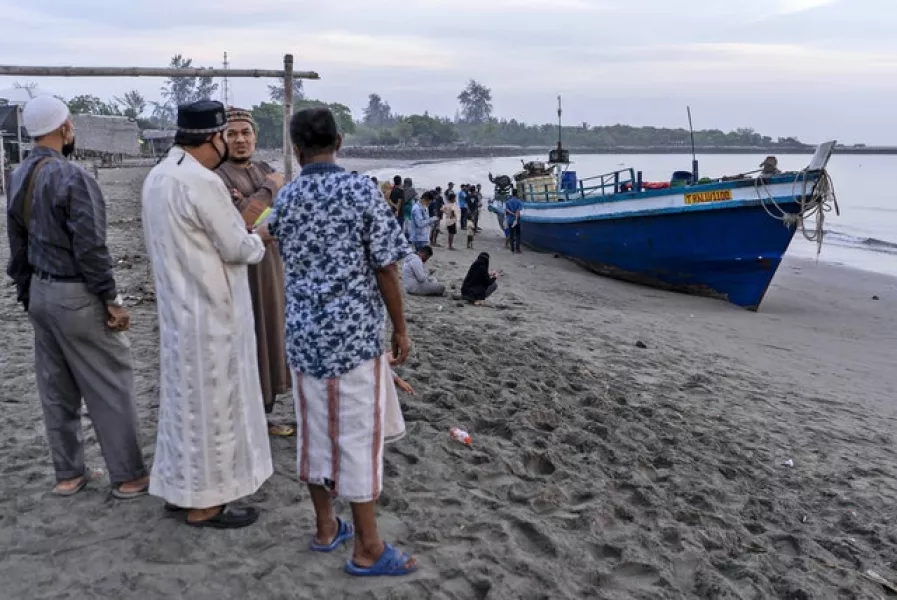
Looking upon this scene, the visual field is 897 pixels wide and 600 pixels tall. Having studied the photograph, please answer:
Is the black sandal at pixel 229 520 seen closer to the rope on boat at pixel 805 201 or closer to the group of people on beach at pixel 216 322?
the group of people on beach at pixel 216 322

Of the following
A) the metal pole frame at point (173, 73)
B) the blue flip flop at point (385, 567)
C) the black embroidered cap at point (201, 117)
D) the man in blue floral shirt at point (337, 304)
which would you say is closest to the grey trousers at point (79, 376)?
the black embroidered cap at point (201, 117)

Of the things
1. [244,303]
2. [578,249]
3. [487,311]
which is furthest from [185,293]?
[578,249]

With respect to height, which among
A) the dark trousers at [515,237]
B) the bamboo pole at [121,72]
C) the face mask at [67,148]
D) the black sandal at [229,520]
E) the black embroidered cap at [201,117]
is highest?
the bamboo pole at [121,72]

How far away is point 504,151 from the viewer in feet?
362

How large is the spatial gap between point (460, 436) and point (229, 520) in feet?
5.00

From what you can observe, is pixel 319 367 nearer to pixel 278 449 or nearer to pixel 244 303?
pixel 244 303

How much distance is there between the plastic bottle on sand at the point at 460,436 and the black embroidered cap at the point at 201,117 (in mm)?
2145

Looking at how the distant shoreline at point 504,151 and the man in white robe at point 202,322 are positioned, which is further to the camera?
the distant shoreline at point 504,151

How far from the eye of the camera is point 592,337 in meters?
7.74

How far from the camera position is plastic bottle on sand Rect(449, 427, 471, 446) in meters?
4.24

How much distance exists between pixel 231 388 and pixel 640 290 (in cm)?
→ 1124

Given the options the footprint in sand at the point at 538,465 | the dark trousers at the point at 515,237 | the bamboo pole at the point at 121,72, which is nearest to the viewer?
the footprint in sand at the point at 538,465

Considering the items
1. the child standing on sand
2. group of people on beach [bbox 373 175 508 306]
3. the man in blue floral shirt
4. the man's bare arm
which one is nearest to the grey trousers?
the man in blue floral shirt

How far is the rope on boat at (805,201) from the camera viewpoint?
1091cm
